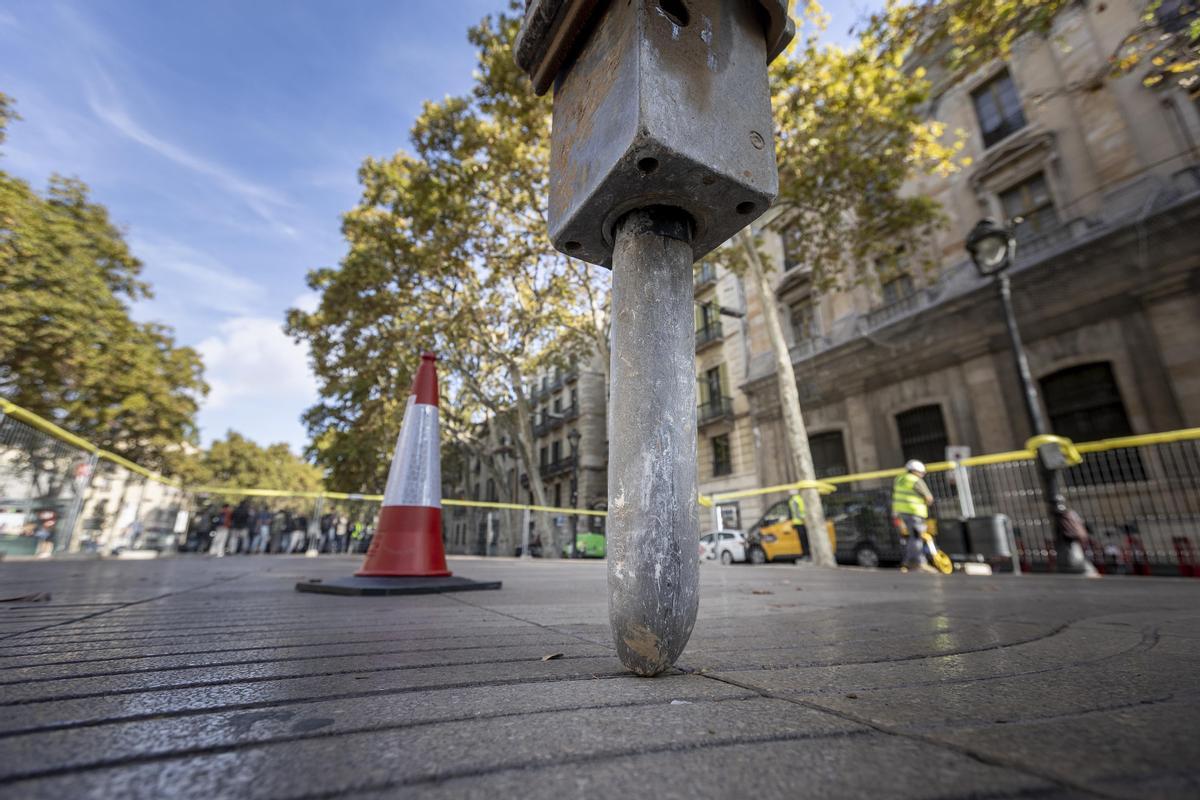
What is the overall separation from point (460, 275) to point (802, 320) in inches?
431

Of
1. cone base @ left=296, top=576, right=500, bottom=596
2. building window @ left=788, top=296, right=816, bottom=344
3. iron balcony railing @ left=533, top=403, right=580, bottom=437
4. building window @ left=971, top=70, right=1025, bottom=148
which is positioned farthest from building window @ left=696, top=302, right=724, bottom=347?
cone base @ left=296, top=576, right=500, bottom=596

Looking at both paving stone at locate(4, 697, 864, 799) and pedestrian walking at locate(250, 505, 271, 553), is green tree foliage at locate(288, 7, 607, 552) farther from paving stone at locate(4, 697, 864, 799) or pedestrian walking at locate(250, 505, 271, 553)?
paving stone at locate(4, 697, 864, 799)

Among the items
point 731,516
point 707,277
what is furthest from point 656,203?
point 707,277

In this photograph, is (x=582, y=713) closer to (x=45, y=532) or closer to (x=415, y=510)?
(x=415, y=510)

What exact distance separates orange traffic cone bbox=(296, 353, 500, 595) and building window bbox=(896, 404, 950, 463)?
13318 mm

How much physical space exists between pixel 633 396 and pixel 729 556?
1493cm

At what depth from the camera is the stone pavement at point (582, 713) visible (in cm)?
53

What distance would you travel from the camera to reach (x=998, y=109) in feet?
44.4

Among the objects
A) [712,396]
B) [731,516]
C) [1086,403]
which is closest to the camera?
[1086,403]

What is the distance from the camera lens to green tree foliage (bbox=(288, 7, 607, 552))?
10.6 meters

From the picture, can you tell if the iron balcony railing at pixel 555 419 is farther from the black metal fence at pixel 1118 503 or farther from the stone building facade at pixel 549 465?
the black metal fence at pixel 1118 503

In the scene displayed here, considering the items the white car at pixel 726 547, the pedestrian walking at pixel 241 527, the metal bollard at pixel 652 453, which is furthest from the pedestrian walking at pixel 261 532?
the metal bollard at pixel 652 453

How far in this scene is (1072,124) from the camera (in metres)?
11.8

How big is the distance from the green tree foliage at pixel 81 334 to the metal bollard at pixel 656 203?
49.8 feet
